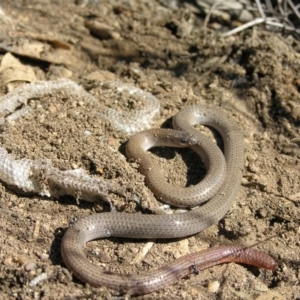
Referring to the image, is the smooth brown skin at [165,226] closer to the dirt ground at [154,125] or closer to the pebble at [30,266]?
the dirt ground at [154,125]

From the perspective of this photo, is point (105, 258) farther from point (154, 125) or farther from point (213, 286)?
point (154, 125)

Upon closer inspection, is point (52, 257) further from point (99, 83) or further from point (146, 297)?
point (99, 83)

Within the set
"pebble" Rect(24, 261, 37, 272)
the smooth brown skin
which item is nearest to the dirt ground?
"pebble" Rect(24, 261, 37, 272)

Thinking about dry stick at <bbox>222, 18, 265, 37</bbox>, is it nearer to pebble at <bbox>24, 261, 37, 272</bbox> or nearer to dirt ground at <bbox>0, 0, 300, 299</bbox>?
dirt ground at <bbox>0, 0, 300, 299</bbox>

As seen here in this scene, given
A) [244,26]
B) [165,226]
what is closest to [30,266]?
[165,226]

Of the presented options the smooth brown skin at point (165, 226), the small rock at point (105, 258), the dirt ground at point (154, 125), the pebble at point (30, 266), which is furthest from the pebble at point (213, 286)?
the pebble at point (30, 266)

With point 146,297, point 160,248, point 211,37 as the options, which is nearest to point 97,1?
point 211,37
